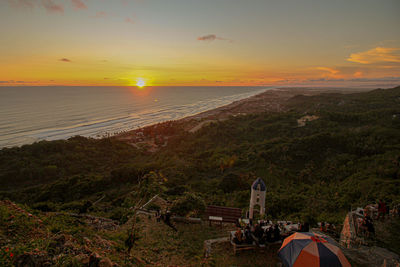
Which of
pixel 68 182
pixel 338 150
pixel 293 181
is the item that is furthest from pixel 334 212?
pixel 68 182

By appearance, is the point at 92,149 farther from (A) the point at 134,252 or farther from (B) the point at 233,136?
(A) the point at 134,252


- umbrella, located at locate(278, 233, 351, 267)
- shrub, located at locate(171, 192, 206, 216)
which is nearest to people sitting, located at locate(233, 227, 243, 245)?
umbrella, located at locate(278, 233, 351, 267)

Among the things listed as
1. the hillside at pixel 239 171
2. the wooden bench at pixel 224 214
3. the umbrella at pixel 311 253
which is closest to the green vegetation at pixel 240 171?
the hillside at pixel 239 171

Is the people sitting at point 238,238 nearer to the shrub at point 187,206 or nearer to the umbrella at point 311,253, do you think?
the umbrella at point 311,253

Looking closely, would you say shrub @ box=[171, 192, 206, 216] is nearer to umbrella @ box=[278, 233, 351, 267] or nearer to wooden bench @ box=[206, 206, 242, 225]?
wooden bench @ box=[206, 206, 242, 225]

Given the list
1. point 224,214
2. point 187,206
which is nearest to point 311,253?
A: point 224,214

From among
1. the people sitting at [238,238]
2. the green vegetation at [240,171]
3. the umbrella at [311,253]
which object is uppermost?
the umbrella at [311,253]
